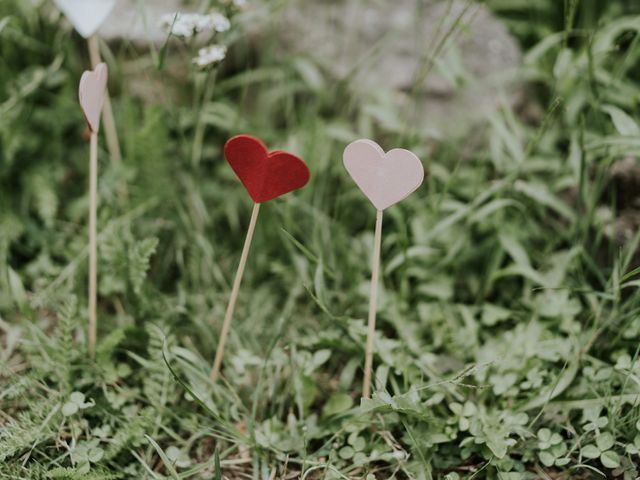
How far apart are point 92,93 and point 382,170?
0.60 m

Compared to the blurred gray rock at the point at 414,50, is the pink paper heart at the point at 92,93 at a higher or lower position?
higher

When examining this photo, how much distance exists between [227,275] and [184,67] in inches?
29.4

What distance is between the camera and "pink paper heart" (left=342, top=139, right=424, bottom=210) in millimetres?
1165

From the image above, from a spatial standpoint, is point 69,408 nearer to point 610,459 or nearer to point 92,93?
point 92,93

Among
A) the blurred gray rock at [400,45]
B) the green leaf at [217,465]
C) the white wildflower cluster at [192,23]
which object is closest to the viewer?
the green leaf at [217,465]

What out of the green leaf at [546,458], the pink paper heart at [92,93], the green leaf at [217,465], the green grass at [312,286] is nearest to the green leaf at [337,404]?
the green grass at [312,286]

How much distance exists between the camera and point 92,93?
127 cm

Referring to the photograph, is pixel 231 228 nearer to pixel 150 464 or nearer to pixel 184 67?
pixel 184 67

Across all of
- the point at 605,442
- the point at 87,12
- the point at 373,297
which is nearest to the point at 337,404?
the point at 373,297

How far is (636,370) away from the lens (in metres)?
1.31

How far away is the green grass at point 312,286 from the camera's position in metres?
1.28

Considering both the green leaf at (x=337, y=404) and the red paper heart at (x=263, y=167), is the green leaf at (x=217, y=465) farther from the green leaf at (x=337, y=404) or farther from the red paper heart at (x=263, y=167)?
the red paper heart at (x=263, y=167)

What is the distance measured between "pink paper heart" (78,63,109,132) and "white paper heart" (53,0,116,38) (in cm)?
22

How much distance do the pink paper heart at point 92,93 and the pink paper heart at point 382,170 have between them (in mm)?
525
